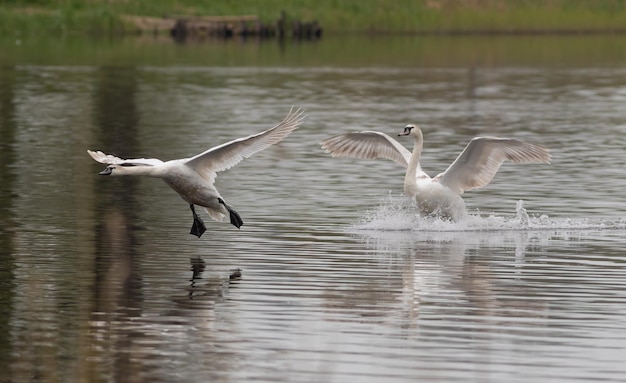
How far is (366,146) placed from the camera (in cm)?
1844

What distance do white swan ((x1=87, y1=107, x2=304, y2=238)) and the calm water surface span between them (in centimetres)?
40

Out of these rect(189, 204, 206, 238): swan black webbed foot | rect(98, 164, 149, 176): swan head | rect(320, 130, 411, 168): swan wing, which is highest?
rect(98, 164, 149, 176): swan head

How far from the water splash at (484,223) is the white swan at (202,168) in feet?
5.61

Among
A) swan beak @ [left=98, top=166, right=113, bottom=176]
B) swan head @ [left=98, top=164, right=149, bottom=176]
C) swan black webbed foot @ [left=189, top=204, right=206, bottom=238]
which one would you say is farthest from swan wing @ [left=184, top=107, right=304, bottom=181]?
swan beak @ [left=98, top=166, right=113, bottom=176]

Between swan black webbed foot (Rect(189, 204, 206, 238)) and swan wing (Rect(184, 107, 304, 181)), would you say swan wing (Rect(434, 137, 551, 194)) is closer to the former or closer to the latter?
swan wing (Rect(184, 107, 304, 181))

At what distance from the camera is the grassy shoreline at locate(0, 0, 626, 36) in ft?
230

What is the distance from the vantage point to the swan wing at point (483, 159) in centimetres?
1723

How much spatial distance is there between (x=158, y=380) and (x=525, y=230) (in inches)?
307

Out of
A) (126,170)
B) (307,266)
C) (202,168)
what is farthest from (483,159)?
(126,170)

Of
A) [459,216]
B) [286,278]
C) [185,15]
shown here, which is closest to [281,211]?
[459,216]

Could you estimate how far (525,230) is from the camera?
16.9 metres

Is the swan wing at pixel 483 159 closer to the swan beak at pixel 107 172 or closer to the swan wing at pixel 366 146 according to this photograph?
the swan wing at pixel 366 146

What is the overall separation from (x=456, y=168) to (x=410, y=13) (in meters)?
53.5

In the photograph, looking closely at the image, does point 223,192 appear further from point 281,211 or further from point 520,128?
point 520,128
